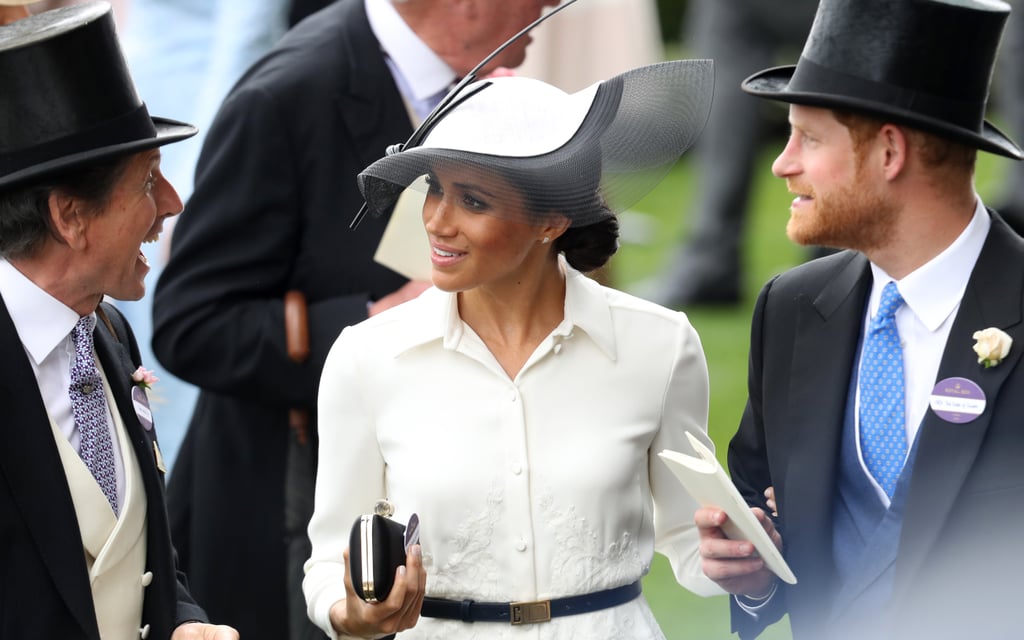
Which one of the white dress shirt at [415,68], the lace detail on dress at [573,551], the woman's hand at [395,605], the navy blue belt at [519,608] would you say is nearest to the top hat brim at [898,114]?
the lace detail on dress at [573,551]

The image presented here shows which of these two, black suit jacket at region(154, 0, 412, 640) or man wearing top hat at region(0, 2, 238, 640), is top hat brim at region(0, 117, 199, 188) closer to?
man wearing top hat at region(0, 2, 238, 640)

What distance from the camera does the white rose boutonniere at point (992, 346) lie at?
126 inches

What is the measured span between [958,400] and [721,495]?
1.73ft

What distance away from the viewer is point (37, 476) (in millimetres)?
3109

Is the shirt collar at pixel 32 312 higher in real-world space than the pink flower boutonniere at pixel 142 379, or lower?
higher

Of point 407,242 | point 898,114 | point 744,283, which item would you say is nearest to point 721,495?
point 898,114

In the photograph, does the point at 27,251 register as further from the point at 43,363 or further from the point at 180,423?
Result: the point at 180,423

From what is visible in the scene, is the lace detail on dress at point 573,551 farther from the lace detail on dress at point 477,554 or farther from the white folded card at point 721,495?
the white folded card at point 721,495

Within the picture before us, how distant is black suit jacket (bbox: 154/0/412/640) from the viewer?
438 cm

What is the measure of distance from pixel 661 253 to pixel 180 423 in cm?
670

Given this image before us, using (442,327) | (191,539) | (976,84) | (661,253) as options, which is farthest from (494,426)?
(661,253)

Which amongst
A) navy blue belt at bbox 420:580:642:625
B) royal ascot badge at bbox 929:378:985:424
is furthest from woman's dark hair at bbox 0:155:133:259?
royal ascot badge at bbox 929:378:985:424

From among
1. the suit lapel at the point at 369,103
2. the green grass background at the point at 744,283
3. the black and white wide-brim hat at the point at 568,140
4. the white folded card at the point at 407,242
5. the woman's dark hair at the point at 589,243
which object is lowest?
the green grass background at the point at 744,283

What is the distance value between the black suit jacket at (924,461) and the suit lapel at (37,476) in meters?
1.43
